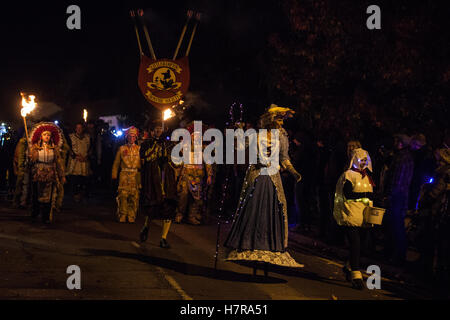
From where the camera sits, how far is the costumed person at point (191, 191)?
14586mm

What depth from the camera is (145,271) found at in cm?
834

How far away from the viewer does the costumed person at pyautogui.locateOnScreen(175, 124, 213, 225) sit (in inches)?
574

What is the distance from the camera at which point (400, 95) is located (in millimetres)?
12977

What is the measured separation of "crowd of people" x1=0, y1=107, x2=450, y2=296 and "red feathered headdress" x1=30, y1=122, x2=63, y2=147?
0.02 metres

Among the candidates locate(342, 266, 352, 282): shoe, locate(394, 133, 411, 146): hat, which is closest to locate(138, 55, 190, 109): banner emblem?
locate(394, 133, 411, 146): hat

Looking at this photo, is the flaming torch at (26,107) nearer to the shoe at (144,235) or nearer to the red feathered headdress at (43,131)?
the red feathered headdress at (43,131)

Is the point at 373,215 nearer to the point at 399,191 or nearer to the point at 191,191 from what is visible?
the point at 399,191

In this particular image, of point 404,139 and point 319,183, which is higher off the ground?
point 404,139

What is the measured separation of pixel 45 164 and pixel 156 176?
345 cm

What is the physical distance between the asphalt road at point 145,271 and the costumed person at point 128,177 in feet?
5.46

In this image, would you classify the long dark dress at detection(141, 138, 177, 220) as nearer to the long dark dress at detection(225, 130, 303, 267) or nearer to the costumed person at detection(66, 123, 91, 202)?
the long dark dress at detection(225, 130, 303, 267)

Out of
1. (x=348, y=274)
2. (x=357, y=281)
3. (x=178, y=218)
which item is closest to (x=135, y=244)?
(x=178, y=218)
